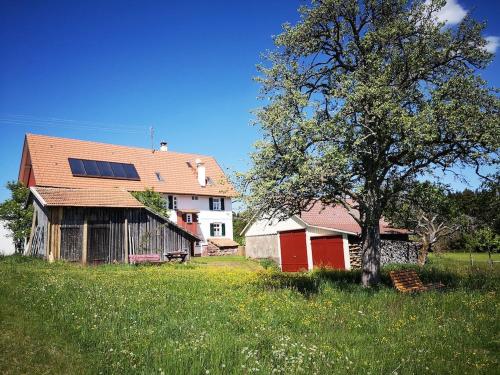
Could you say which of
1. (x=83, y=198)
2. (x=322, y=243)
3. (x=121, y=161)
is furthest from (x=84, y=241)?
(x=322, y=243)

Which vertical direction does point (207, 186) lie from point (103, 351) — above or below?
above

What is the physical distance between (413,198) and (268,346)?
396 inches

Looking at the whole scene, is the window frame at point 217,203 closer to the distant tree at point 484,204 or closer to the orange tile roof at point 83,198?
the orange tile roof at point 83,198

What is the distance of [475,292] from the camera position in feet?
41.3

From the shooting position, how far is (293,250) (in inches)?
1155

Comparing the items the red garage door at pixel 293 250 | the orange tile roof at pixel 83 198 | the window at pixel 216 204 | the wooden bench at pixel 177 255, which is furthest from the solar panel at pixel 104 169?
the red garage door at pixel 293 250

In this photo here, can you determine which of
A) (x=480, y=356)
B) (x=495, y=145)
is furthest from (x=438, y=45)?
(x=480, y=356)

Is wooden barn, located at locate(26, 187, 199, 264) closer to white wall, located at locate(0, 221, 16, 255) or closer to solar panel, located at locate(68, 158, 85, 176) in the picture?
solar panel, located at locate(68, 158, 85, 176)

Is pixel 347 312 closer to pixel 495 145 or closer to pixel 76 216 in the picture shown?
pixel 495 145

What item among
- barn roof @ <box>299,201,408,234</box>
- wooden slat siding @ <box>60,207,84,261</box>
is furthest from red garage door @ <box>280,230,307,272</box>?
A: wooden slat siding @ <box>60,207,84,261</box>

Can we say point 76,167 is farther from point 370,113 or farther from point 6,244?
point 370,113

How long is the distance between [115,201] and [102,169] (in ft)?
31.5

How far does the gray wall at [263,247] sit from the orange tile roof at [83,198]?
11401 mm

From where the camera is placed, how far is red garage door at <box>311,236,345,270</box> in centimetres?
2584
